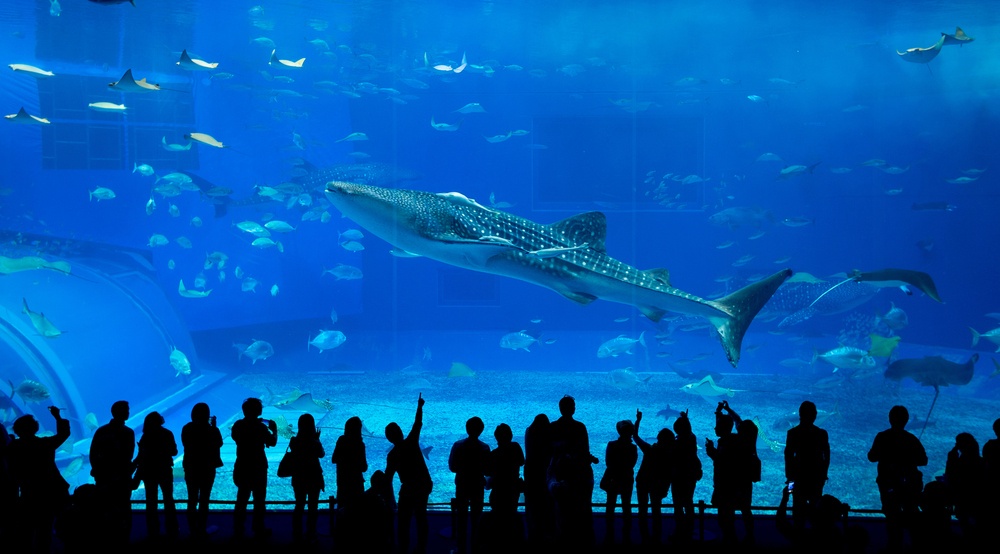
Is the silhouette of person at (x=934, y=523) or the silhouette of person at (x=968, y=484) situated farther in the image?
the silhouette of person at (x=968, y=484)

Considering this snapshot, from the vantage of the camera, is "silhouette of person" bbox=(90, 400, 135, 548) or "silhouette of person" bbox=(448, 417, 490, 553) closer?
"silhouette of person" bbox=(90, 400, 135, 548)

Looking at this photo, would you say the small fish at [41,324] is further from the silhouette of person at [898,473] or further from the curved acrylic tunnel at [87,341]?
the silhouette of person at [898,473]

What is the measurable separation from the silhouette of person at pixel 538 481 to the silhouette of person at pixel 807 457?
1.30m

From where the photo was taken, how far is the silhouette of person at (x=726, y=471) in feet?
10.5

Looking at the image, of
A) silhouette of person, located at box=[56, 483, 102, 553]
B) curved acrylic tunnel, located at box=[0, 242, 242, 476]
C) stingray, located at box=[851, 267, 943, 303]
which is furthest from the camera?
curved acrylic tunnel, located at box=[0, 242, 242, 476]

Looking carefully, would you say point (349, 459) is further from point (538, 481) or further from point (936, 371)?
point (936, 371)

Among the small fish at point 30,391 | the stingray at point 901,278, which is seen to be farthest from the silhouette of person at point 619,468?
the small fish at point 30,391

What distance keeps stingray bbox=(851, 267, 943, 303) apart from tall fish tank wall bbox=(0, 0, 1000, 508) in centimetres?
308

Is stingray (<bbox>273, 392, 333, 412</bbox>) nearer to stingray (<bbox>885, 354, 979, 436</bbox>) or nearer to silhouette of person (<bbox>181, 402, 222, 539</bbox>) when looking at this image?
silhouette of person (<bbox>181, 402, 222, 539</bbox>)

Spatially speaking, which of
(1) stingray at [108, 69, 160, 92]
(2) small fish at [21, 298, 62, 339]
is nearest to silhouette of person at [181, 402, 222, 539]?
(1) stingray at [108, 69, 160, 92]

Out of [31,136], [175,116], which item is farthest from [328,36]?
[31,136]

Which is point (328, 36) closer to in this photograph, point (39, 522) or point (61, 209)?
point (61, 209)

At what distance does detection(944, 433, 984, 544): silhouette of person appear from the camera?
307 cm

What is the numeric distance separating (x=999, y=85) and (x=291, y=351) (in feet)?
81.7
